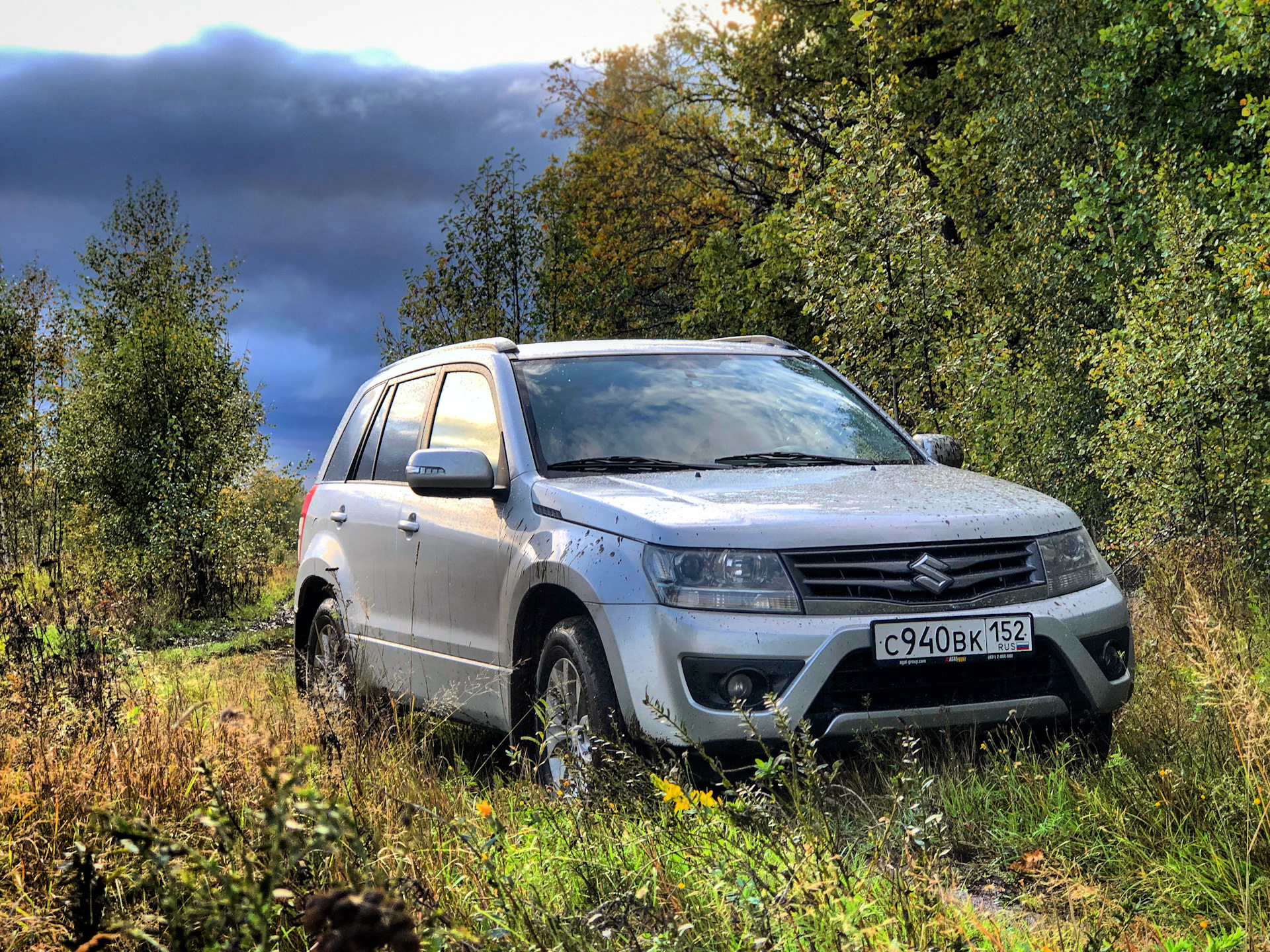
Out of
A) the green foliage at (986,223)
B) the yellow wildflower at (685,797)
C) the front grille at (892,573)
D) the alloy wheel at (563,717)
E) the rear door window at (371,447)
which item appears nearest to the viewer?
the yellow wildflower at (685,797)

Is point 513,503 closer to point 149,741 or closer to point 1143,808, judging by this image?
point 149,741

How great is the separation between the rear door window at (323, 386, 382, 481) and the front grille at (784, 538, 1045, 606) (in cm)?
367

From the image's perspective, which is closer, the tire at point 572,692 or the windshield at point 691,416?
the tire at point 572,692

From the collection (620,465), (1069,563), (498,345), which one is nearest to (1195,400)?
(1069,563)

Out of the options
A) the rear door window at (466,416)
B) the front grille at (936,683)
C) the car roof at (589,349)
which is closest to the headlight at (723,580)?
the front grille at (936,683)

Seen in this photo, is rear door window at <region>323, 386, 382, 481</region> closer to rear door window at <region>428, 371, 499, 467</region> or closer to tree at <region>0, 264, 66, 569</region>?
rear door window at <region>428, 371, 499, 467</region>

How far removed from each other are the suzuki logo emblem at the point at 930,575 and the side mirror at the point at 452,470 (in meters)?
1.76

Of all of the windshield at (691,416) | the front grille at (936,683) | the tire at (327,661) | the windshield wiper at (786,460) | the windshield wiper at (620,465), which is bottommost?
the tire at (327,661)

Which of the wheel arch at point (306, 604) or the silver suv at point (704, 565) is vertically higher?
the silver suv at point (704, 565)

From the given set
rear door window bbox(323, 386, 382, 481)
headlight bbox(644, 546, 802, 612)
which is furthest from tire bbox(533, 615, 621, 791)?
rear door window bbox(323, 386, 382, 481)

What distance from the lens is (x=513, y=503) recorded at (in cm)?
489

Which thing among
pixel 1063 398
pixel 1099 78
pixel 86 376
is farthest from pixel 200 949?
pixel 86 376

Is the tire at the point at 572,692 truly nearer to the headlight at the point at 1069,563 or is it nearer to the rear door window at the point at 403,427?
the headlight at the point at 1069,563

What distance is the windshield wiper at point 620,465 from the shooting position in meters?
4.94
